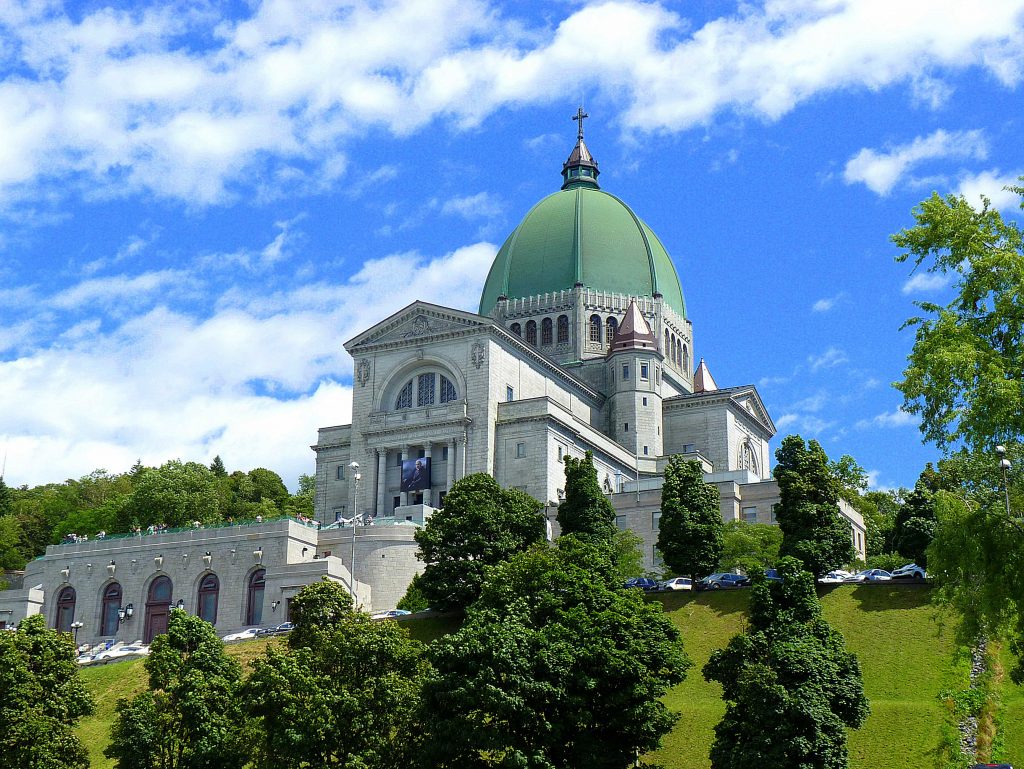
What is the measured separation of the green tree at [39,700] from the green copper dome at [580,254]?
7093 cm

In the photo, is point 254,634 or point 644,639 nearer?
point 644,639

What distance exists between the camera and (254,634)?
74.2 meters

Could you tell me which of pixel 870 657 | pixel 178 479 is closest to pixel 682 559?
pixel 870 657

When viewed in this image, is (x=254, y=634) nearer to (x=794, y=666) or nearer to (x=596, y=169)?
(x=794, y=666)

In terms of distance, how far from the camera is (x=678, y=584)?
231ft

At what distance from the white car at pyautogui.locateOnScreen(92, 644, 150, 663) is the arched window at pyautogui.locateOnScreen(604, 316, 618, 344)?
172 feet

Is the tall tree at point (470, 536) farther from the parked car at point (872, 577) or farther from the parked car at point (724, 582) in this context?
the parked car at point (872, 577)

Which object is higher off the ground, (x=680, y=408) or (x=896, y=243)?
(x=680, y=408)

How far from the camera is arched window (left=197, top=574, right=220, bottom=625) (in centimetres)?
8375

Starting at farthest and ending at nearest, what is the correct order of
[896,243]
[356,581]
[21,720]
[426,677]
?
[356,581] → [21,720] → [426,677] → [896,243]

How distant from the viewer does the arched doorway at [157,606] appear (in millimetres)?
84500

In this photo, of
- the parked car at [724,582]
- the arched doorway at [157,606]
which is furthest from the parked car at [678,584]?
the arched doorway at [157,606]

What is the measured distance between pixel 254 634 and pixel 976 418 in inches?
1957

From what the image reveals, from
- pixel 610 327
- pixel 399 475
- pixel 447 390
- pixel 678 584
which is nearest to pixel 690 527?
pixel 678 584
